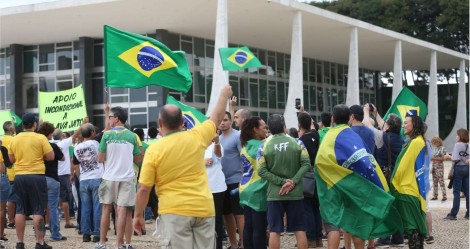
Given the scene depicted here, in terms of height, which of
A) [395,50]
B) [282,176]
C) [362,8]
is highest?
[362,8]

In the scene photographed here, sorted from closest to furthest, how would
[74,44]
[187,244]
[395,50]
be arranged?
1. [187,244]
2. [74,44]
3. [395,50]

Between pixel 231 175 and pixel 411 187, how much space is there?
2415mm

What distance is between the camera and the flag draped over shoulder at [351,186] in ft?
23.6

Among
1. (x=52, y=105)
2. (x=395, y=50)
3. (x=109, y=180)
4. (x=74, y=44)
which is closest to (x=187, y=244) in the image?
(x=109, y=180)

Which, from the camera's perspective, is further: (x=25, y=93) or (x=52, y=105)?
(x=25, y=93)

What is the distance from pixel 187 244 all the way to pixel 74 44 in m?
32.2

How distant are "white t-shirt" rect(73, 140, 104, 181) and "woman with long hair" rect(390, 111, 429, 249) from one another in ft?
15.7

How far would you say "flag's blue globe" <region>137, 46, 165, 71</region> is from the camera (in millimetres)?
9227

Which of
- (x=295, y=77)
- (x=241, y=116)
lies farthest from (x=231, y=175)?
(x=295, y=77)

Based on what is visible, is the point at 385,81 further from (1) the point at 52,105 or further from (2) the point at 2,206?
(2) the point at 2,206

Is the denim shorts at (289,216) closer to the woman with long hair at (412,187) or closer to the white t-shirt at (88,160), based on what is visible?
the woman with long hair at (412,187)

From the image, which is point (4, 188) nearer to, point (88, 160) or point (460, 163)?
point (88, 160)

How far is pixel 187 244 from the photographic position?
5.38 m

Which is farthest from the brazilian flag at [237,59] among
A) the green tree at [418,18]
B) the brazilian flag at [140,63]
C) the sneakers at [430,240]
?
the green tree at [418,18]
